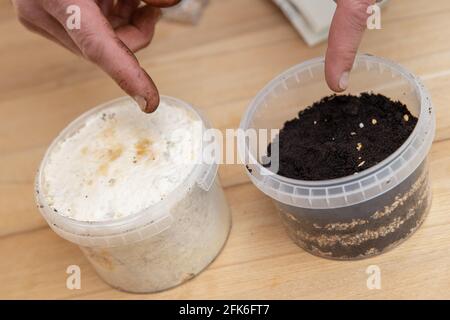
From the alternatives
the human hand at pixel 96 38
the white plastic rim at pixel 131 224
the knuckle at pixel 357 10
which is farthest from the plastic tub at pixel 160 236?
the knuckle at pixel 357 10

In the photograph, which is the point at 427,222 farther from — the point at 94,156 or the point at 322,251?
the point at 94,156

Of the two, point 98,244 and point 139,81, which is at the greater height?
point 139,81

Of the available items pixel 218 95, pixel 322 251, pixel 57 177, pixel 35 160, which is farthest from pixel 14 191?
pixel 322 251

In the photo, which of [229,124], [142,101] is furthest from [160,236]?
[229,124]

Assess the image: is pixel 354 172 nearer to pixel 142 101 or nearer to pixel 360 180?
pixel 360 180

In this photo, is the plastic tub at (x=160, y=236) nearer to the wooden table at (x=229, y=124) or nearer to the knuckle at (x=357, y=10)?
the wooden table at (x=229, y=124)

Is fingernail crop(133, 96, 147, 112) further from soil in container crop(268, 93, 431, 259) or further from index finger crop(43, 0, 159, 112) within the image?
soil in container crop(268, 93, 431, 259)
